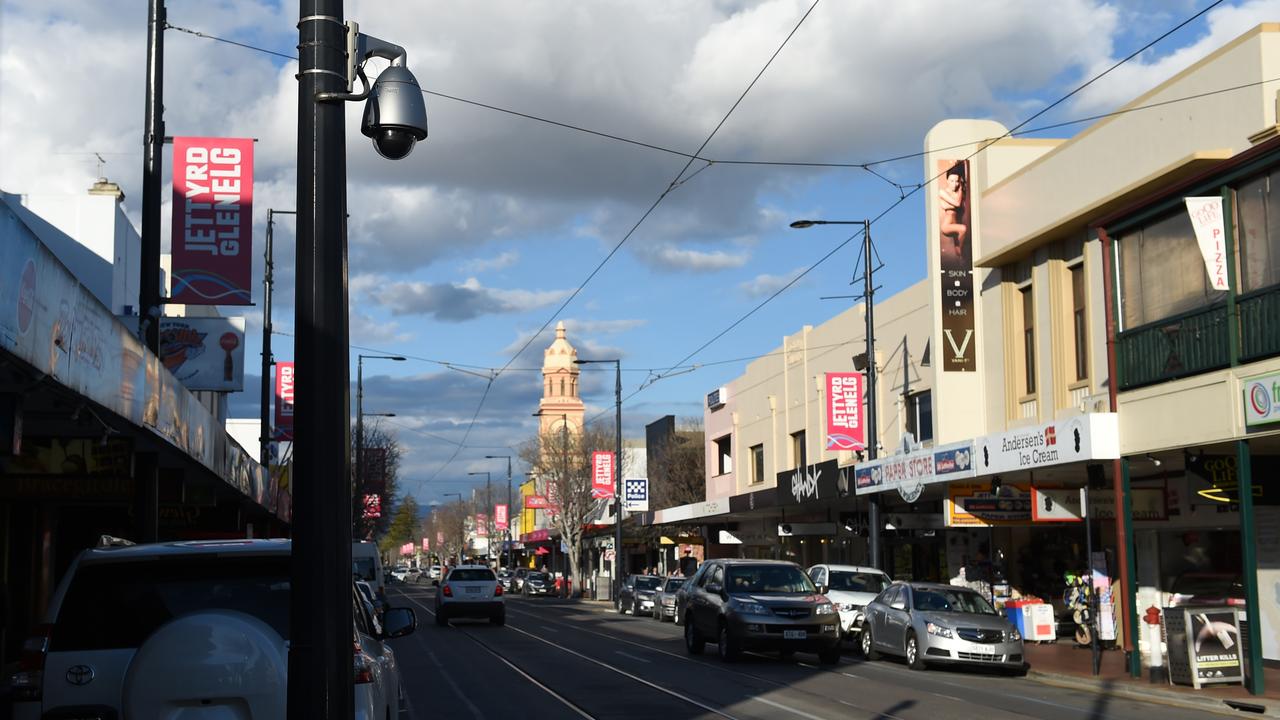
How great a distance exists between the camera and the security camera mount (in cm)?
619

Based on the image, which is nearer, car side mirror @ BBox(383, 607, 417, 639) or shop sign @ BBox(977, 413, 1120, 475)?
car side mirror @ BBox(383, 607, 417, 639)

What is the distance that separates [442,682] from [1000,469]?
1155cm

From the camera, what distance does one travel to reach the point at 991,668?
22.2 meters

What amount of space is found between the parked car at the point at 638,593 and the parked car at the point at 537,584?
27.0 meters

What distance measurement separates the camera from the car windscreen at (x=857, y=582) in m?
28.0

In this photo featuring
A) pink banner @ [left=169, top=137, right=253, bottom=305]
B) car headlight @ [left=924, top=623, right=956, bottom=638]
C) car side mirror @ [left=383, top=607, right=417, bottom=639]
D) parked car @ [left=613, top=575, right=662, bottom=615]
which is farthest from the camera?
parked car @ [left=613, top=575, right=662, bottom=615]

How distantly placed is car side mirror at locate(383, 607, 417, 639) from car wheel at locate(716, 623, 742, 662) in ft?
46.4

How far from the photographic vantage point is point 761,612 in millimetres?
22219

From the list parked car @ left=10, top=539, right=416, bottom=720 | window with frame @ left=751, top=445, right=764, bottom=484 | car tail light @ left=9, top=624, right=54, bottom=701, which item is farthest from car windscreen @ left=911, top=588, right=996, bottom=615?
window with frame @ left=751, top=445, right=764, bottom=484

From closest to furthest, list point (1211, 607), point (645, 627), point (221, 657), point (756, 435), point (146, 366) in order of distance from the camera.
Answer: point (221, 657)
point (146, 366)
point (1211, 607)
point (645, 627)
point (756, 435)

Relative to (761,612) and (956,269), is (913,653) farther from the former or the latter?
(956,269)

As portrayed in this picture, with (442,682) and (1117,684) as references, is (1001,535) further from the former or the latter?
(442,682)

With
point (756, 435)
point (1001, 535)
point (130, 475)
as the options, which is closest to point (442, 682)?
point (130, 475)

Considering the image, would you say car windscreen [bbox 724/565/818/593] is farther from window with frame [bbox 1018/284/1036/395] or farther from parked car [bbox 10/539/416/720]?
parked car [bbox 10/539/416/720]
